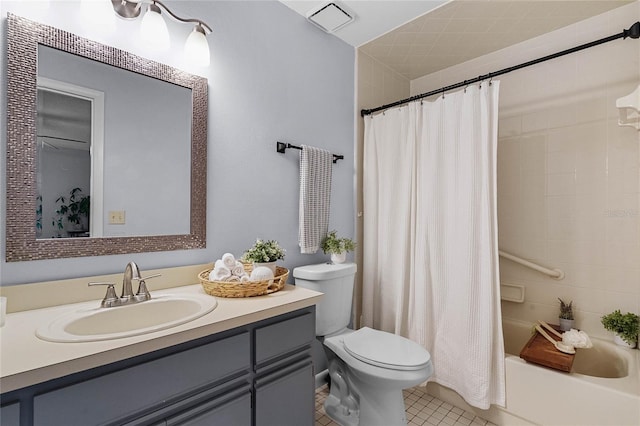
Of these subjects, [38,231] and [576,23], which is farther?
[576,23]

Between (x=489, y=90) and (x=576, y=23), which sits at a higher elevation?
(x=576, y=23)

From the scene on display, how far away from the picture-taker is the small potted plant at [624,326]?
1.76 metres

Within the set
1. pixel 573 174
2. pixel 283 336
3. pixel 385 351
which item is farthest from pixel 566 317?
pixel 283 336

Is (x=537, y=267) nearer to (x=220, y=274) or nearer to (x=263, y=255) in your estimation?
(x=263, y=255)

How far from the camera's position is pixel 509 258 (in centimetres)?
231

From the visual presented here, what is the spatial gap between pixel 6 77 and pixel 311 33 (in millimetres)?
1594

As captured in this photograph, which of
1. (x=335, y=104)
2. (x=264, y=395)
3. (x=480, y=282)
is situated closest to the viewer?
(x=264, y=395)

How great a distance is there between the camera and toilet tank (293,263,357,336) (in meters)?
1.78

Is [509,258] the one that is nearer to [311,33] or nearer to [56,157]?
[311,33]

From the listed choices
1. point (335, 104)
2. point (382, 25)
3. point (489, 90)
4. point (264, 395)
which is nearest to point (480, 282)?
point (489, 90)

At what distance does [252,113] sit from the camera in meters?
1.75

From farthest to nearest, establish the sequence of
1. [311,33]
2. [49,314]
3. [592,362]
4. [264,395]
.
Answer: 1. [311,33]
2. [592,362]
3. [264,395]
4. [49,314]

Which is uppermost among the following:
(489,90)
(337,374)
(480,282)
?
(489,90)

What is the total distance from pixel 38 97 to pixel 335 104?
163 centimetres
